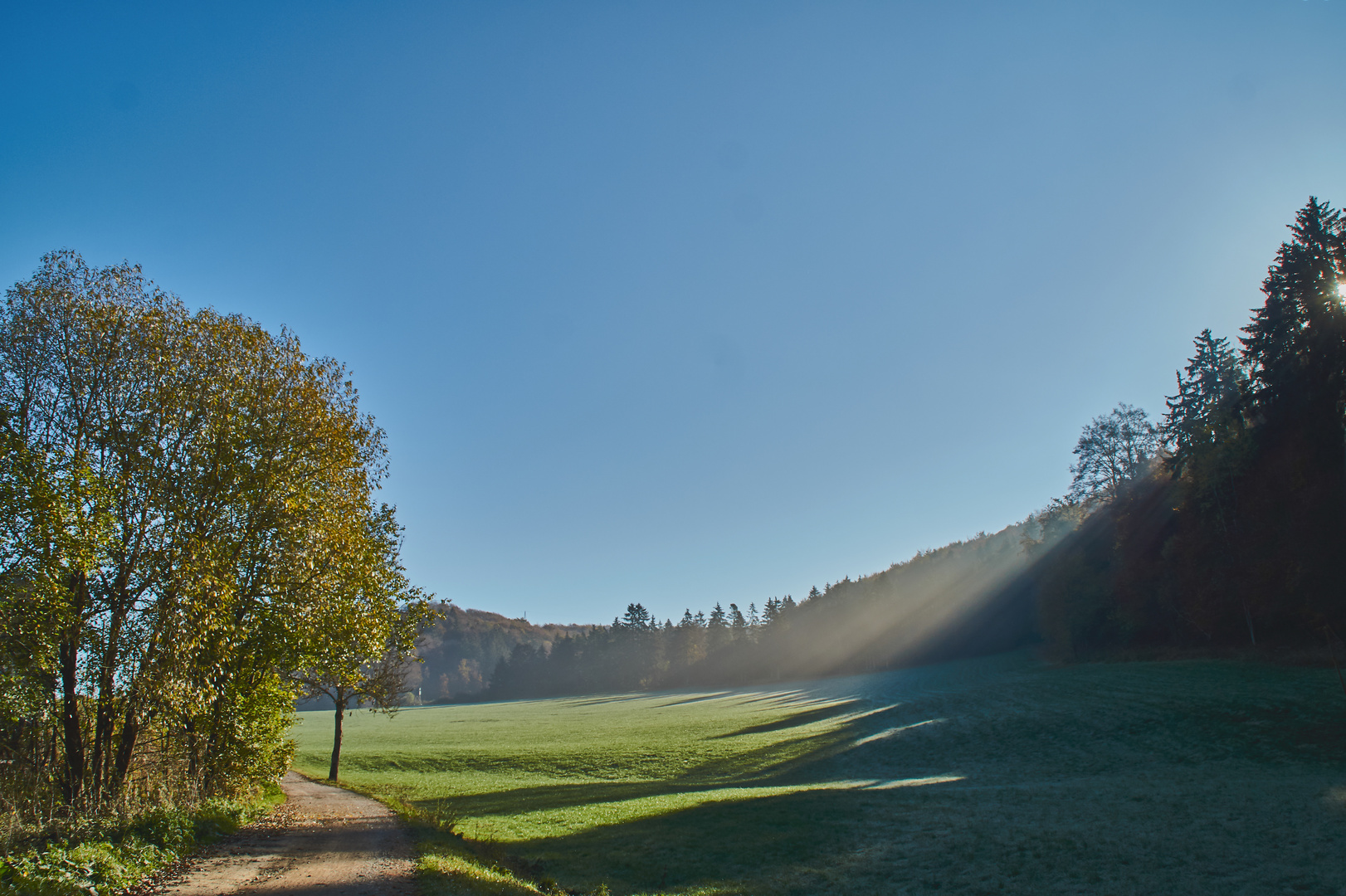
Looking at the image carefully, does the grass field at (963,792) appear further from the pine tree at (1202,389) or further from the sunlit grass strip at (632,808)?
the pine tree at (1202,389)

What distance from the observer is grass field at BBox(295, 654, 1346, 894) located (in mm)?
13070

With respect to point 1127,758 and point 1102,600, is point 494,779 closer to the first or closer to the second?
point 1127,758

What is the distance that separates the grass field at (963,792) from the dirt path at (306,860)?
397 centimetres

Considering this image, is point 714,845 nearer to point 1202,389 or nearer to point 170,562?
point 170,562

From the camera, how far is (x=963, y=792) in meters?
21.0

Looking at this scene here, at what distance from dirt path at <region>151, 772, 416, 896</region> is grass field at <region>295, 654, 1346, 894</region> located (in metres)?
3.97

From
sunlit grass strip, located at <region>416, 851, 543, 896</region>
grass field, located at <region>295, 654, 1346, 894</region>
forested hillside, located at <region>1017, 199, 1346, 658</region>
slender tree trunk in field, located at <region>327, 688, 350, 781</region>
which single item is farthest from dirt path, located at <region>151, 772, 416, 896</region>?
forested hillside, located at <region>1017, 199, 1346, 658</region>

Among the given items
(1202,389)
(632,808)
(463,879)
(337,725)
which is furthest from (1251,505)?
(337,725)

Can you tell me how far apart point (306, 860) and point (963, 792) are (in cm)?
1967

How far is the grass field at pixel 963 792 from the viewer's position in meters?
13.1

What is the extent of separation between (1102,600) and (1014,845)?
195ft

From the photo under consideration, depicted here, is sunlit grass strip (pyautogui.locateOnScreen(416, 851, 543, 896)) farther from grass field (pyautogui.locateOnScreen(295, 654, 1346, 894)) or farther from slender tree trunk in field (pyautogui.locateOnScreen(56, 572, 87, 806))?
slender tree trunk in field (pyautogui.locateOnScreen(56, 572, 87, 806))

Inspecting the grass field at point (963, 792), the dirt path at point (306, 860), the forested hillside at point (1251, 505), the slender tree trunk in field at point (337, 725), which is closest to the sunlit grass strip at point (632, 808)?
the grass field at point (963, 792)

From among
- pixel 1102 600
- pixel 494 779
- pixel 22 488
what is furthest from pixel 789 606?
pixel 22 488
